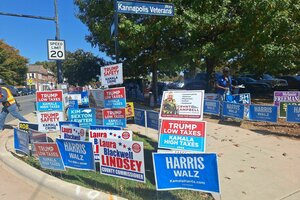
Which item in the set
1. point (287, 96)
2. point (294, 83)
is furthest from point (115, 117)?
Result: point (294, 83)

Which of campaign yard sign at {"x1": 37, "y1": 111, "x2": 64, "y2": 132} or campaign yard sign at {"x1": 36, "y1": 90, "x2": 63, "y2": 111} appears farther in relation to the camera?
campaign yard sign at {"x1": 36, "y1": 90, "x2": 63, "y2": 111}

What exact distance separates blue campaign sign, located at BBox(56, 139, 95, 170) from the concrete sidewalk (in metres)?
2.09

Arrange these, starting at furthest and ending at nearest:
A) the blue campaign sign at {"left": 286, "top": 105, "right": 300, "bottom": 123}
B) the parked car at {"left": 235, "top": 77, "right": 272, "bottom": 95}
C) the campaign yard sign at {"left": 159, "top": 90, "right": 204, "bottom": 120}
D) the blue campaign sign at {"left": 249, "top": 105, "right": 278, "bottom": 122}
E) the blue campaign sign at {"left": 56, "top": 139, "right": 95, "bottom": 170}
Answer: the parked car at {"left": 235, "top": 77, "right": 272, "bottom": 95} < the blue campaign sign at {"left": 249, "top": 105, "right": 278, "bottom": 122} < the blue campaign sign at {"left": 286, "top": 105, "right": 300, "bottom": 123} < the campaign yard sign at {"left": 159, "top": 90, "right": 204, "bottom": 120} < the blue campaign sign at {"left": 56, "top": 139, "right": 95, "bottom": 170}

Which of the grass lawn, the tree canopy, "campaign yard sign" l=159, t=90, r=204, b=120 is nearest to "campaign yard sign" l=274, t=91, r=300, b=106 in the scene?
the tree canopy

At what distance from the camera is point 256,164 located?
19.6ft

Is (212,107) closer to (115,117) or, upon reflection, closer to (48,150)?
(115,117)

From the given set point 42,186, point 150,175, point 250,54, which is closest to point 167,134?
point 150,175

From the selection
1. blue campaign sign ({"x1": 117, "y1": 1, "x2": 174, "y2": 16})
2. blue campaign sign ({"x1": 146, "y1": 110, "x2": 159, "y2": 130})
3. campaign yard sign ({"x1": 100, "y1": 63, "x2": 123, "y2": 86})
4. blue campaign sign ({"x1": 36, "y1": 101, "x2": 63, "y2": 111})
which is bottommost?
blue campaign sign ({"x1": 146, "y1": 110, "x2": 159, "y2": 130})

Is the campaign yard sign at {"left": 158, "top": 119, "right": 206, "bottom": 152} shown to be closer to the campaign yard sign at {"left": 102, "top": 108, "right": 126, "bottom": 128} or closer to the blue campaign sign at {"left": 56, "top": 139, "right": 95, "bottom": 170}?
the blue campaign sign at {"left": 56, "top": 139, "right": 95, "bottom": 170}

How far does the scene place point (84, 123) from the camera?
8273 millimetres

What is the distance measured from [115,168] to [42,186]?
4.49 feet

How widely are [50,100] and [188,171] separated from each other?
5.54m

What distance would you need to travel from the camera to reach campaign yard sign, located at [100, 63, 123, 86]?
7797mm

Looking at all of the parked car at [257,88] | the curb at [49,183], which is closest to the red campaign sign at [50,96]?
the curb at [49,183]
